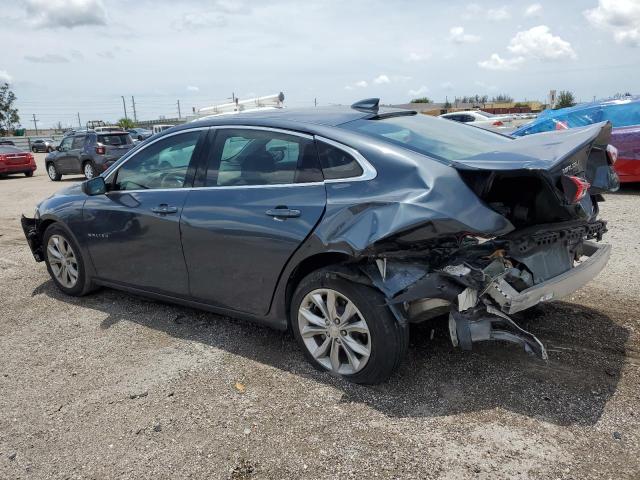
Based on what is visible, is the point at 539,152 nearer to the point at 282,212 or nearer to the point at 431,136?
the point at 431,136

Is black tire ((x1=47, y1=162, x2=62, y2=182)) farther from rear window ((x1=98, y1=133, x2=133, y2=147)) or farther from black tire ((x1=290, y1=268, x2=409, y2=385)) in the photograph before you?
black tire ((x1=290, y1=268, x2=409, y2=385))

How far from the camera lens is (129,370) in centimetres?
379

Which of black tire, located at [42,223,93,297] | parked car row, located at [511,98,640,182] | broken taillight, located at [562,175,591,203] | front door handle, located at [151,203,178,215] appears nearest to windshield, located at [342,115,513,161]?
broken taillight, located at [562,175,591,203]

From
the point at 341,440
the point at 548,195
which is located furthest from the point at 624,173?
the point at 341,440

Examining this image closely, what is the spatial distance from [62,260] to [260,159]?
2636mm

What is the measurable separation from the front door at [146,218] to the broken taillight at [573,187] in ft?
8.30

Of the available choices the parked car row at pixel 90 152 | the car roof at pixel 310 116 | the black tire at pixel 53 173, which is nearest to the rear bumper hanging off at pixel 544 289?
the car roof at pixel 310 116

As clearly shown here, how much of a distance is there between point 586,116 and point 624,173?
1.45 meters

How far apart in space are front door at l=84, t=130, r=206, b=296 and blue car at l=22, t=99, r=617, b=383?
2 cm

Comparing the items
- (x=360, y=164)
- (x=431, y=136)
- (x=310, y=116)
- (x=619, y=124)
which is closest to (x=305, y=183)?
(x=360, y=164)

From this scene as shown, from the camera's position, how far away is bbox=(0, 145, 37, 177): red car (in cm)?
1947

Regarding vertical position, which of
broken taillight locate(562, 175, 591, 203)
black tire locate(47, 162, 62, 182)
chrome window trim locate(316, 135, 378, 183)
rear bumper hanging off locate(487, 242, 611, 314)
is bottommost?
rear bumper hanging off locate(487, 242, 611, 314)

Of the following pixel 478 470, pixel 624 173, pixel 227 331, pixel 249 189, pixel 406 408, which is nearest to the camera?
pixel 478 470

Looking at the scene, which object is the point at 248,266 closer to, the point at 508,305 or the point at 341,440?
the point at 341,440
